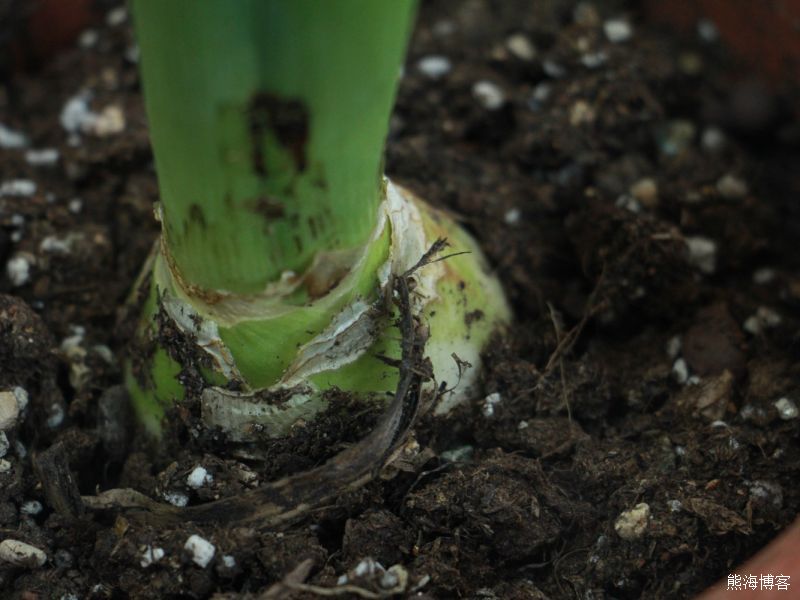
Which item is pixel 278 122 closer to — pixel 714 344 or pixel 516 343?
pixel 516 343

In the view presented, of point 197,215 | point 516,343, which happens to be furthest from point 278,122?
point 516,343

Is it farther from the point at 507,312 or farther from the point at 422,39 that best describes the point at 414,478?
the point at 422,39

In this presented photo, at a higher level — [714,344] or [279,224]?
[279,224]

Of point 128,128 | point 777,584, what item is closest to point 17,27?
point 128,128

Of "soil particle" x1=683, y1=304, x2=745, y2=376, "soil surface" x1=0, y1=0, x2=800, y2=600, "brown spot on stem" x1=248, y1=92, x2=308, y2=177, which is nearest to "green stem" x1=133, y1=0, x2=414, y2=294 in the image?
"brown spot on stem" x1=248, y1=92, x2=308, y2=177

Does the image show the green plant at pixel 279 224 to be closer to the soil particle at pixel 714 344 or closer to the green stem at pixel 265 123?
the green stem at pixel 265 123

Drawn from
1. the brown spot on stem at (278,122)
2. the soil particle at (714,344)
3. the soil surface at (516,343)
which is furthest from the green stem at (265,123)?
the soil particle at (714,344)

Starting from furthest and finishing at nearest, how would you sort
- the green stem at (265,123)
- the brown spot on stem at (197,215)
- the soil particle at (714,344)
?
1. the soil particle at (714,344)
2. the brown spot on stem at (197,215)
3. the green stem at (265,123)

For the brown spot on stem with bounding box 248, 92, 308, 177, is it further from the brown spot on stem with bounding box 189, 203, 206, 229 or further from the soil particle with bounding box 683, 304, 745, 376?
the soil particle with bounding box 683, 304, 745, 376
